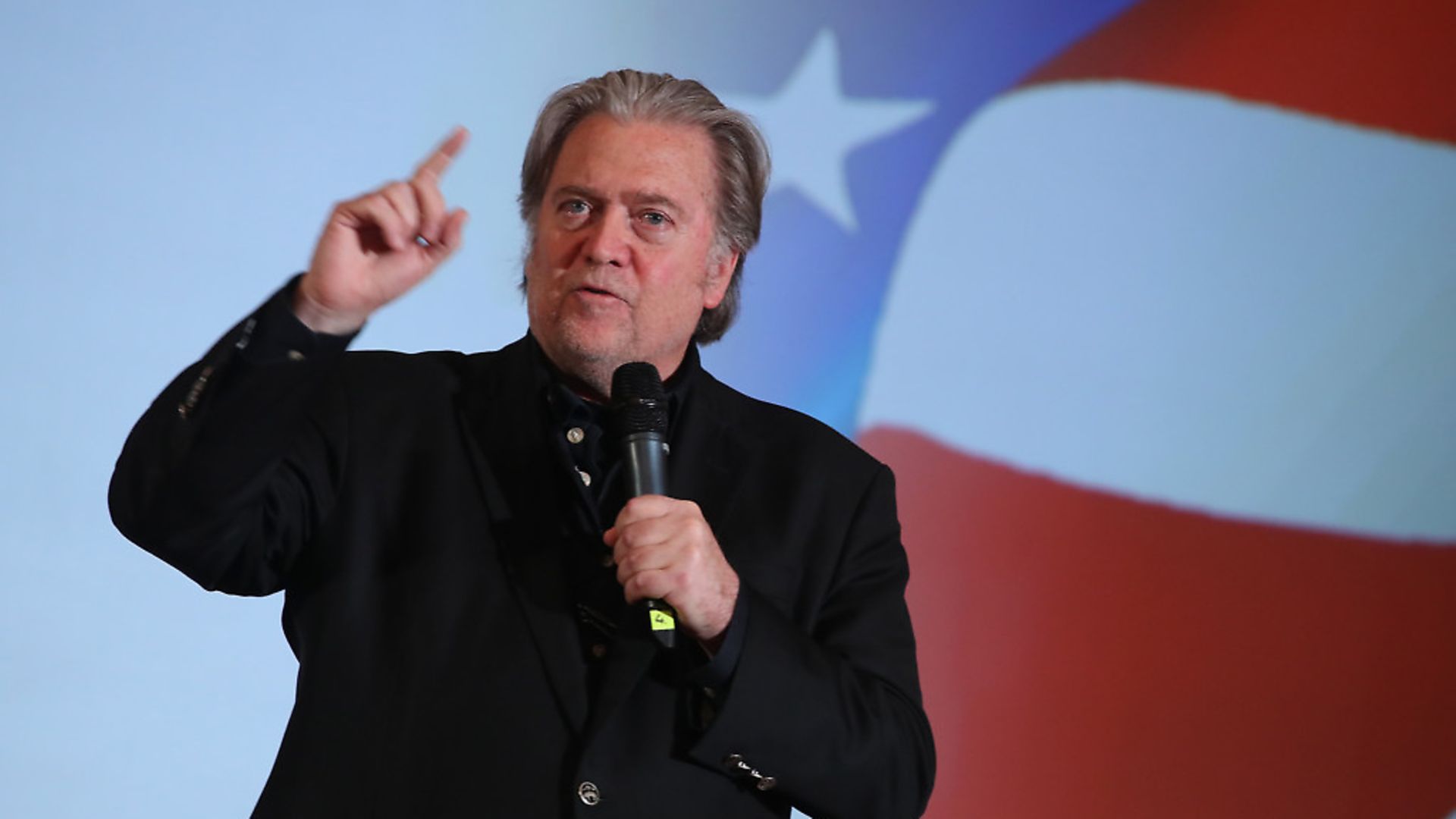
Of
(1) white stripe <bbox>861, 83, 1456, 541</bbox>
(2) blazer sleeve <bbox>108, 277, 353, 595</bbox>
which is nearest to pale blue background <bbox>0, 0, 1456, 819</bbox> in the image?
(1) white stripe <bbox>861, 83, 1456, 541</bbox>

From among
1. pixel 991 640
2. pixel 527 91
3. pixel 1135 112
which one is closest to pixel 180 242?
pixel 527 91

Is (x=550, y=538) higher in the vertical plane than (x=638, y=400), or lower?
lower

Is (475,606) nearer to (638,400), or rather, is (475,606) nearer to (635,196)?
(638,400)

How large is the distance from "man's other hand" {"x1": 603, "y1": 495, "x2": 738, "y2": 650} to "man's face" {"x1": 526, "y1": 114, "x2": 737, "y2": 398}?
0.47 m

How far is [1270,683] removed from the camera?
3.06 metres

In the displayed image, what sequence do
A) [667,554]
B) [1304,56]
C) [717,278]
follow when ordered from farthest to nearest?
1. [1304,56]
2. [717,278]
3. [667,554]

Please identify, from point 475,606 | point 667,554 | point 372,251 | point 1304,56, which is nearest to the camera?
point 667,554

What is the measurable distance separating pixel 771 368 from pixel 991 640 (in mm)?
691

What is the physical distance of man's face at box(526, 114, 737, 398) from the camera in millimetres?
2012

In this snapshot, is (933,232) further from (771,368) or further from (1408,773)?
(1408,773)

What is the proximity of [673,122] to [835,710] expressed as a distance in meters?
0.89

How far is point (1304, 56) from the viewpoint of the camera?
3.23m

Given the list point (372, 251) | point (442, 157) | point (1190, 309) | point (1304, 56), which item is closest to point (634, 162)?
point (442, 157)

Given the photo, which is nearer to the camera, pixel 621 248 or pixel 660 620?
pixel 660 620
